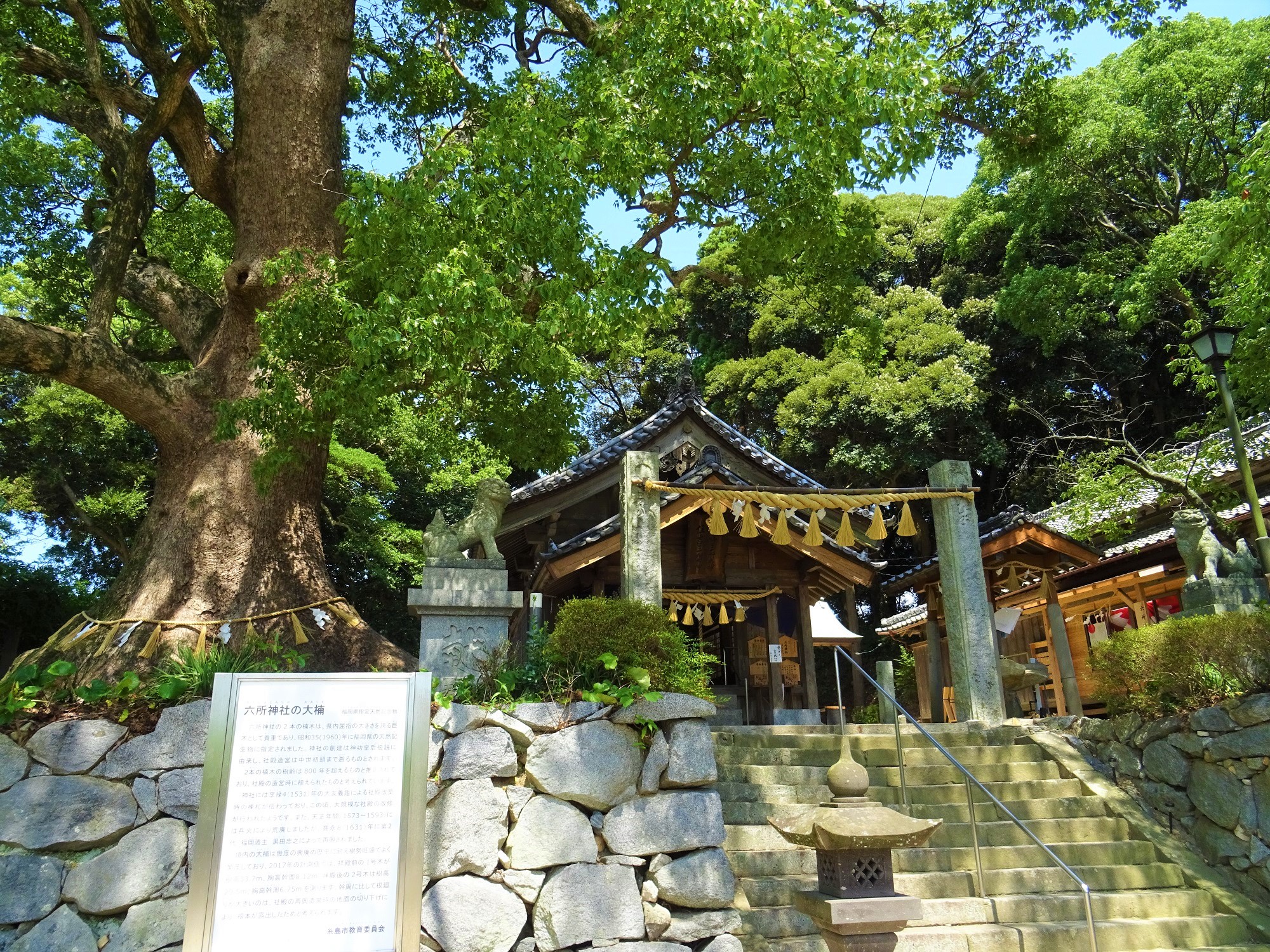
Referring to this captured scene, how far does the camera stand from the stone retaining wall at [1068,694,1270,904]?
6027mm

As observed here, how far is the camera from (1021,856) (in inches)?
243

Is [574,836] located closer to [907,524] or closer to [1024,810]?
[1024,810]

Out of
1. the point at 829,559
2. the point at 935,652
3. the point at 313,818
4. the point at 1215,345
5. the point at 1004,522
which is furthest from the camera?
the point at 935,652

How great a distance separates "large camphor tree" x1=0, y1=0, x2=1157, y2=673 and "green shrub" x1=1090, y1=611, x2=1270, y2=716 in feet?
16.8

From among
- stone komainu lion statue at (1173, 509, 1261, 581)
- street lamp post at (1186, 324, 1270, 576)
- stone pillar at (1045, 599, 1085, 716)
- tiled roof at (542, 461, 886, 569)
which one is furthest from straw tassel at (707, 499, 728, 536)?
stone pillar at (1045, 599, 1085, 716)

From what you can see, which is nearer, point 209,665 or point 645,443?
point 209,665

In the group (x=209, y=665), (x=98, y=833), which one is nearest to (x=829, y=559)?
(x=209, y=665)

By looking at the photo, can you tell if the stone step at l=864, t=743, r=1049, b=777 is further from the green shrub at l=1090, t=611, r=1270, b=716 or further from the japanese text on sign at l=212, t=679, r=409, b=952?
the japanese text on sign at l=212, t=679, r=409, b=952

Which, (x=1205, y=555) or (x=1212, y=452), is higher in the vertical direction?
(x=1212, y=452)

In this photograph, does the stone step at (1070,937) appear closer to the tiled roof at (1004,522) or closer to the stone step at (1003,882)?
the stone step at (1003,882)

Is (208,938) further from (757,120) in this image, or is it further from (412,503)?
(412,503)

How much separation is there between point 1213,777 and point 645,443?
9.31 metres

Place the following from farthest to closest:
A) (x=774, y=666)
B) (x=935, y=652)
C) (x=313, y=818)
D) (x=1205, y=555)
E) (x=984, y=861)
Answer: (x=935, y=652) < (x=774, y=666) < (x=1205, y=555) < (x=984, y=861) < (x=313, y=818)

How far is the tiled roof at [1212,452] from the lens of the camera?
36.7 ft
